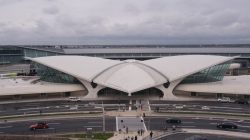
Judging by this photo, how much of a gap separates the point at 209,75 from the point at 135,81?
59.4 ft

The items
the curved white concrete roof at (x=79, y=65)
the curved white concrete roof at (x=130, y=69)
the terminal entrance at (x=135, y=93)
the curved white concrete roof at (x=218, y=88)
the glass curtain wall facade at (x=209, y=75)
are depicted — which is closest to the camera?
the curved white concrete roof at (x=218, y=88)

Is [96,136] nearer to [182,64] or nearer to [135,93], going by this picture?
[135,93]

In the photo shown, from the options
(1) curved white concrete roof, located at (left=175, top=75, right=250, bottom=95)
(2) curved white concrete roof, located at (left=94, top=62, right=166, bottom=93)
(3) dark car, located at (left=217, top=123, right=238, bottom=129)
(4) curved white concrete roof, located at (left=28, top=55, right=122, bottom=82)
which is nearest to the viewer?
(3) dark car, located at (left=217, top=123, right=238, bottom=129)

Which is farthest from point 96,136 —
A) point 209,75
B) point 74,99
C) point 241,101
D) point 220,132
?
point 209,75

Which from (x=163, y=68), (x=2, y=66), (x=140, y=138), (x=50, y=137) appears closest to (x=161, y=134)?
(x=140, y=138)

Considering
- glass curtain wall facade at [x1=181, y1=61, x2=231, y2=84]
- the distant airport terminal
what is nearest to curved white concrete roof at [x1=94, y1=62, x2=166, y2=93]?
the distant airport terminal

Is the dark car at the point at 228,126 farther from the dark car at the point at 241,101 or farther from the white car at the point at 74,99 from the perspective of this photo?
the white car at the point at 74,99

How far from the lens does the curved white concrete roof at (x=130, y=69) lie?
234 feet

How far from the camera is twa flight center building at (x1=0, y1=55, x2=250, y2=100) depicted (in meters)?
71.9

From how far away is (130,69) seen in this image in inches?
2987

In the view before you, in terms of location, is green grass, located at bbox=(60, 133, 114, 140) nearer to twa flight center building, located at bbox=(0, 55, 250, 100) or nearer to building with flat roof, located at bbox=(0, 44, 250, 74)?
twa flight center building, located at bbox=(0, 55, 250, 100)

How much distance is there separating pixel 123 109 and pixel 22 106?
58.7ft

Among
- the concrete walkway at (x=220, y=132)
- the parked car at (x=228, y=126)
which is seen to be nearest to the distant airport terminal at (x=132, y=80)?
the concrete walkway at (x=220, y=132)

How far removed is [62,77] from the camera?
80312mm
